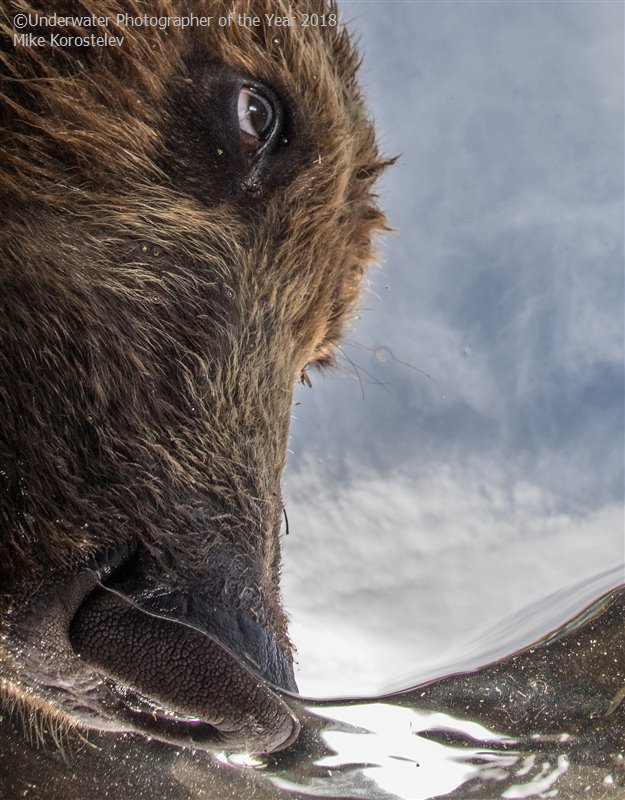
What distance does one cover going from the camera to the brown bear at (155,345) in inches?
44.4

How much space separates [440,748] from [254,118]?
5.26 feet

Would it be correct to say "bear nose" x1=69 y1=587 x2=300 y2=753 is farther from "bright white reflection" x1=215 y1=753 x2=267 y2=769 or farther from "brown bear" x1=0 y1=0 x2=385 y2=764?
"bright white reflection" x1=215 y1=753 x2=267 y2=769

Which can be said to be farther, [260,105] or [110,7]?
[260,105]

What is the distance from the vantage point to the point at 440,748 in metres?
1.81

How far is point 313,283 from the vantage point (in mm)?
2088

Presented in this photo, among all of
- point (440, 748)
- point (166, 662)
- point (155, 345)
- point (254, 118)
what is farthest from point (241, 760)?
point (254, 118)

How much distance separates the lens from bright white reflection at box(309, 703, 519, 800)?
1.71 meters

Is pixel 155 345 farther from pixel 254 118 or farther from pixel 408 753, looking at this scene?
pixel 408 753

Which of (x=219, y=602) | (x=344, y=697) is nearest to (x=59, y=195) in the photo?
(x=219, y=602)

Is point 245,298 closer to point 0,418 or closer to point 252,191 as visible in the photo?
point 252,191

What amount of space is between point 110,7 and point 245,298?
698 millimetres

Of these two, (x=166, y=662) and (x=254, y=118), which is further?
(x=254, y=118)

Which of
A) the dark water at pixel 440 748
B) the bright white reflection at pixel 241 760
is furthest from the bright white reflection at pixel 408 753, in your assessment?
the bright white reflection at pixel 241 760

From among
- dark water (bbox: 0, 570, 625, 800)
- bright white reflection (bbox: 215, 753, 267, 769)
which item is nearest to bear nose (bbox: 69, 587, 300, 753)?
bright white reflection (bbox: 215, 753, 267, 769)
